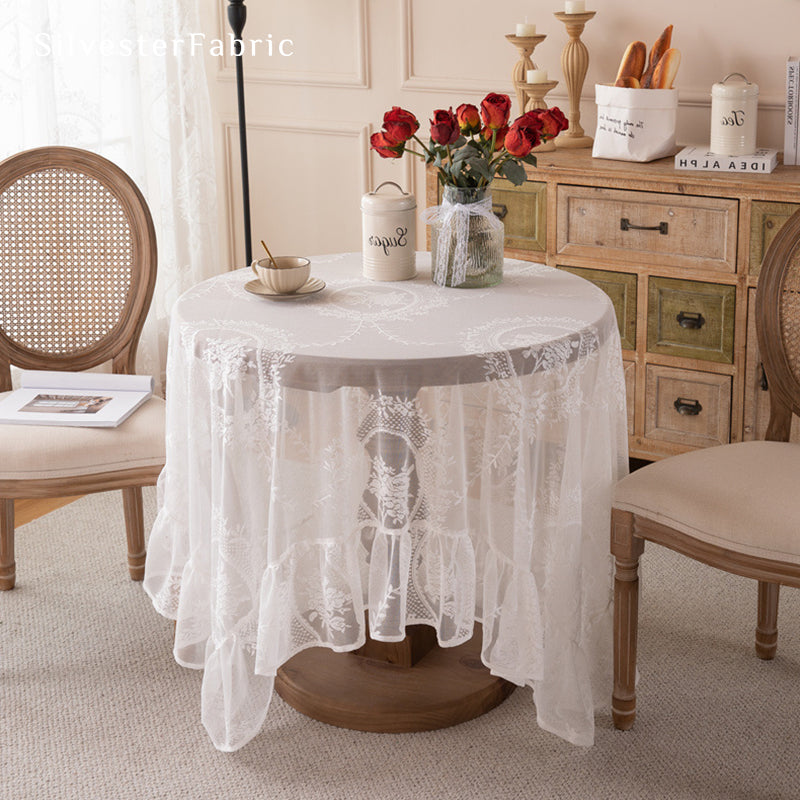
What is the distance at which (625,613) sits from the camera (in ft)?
7.29

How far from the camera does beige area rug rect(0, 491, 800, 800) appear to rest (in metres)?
2.20

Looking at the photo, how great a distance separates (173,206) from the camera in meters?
4.18

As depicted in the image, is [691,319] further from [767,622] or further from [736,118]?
[767,622]

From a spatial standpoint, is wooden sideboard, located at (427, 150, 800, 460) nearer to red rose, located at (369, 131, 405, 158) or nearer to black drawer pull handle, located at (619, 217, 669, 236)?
black drawer pull handle, located at (619, 217, 669, 236)

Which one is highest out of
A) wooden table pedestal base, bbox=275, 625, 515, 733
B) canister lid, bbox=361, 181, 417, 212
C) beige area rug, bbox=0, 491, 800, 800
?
canister lid, bbox=361, 181, 417, 212

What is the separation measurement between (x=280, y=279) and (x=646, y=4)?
1.83 meters

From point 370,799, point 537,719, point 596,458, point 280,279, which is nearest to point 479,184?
point 280,279

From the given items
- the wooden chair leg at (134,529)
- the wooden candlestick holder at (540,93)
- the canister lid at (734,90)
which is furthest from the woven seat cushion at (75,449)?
the canister lid at (734,90)

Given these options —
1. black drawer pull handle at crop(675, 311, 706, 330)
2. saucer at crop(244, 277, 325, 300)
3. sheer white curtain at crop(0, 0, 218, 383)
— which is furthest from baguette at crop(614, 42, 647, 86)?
sheer white curtain at crop(0, 0, 218, 383)

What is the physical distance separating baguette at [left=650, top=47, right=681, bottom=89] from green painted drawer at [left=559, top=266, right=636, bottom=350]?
0.56 meters

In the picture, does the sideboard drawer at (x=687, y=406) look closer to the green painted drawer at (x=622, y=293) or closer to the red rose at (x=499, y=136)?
the green painted drawer at (x=622, y=293)

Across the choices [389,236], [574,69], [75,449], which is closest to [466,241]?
[389,236]

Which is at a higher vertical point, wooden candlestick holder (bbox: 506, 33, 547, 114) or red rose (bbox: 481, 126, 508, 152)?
wooden candlestick holder (bbox: 506, 33, 547, 114)

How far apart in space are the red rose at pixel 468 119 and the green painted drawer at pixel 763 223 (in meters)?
1.05
